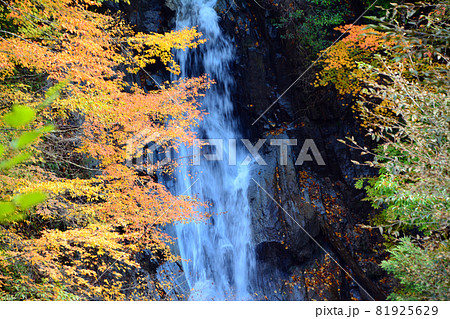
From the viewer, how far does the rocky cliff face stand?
29.5 feet

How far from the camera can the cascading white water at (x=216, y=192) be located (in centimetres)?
876

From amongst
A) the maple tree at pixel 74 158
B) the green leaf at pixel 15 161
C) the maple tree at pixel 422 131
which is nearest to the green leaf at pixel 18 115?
the green leaf at pixel 15 161

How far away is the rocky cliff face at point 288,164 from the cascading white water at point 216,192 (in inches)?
14.9

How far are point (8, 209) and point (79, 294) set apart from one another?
4.80 meters

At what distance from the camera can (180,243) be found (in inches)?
339

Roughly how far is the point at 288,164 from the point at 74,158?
652 cm

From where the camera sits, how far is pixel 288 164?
10141 millimetres

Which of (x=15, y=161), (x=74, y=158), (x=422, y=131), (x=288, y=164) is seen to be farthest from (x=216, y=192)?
(x=15, y=161)

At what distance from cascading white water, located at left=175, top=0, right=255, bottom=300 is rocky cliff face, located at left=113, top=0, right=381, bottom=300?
0.38m

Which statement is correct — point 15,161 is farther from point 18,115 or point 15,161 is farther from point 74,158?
point 74,158

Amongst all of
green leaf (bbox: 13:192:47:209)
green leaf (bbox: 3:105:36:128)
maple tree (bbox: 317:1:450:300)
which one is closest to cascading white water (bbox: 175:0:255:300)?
maple tree (bbox: 317:1:450:300)

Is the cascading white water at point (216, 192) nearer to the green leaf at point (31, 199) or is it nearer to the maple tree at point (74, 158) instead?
the maple tree at point (74, 158)

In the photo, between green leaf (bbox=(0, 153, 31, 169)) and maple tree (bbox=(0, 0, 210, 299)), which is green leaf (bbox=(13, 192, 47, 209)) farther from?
maple tree (bbox=(0, 0, 210, 299))

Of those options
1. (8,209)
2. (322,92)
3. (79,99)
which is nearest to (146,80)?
(79,99)
